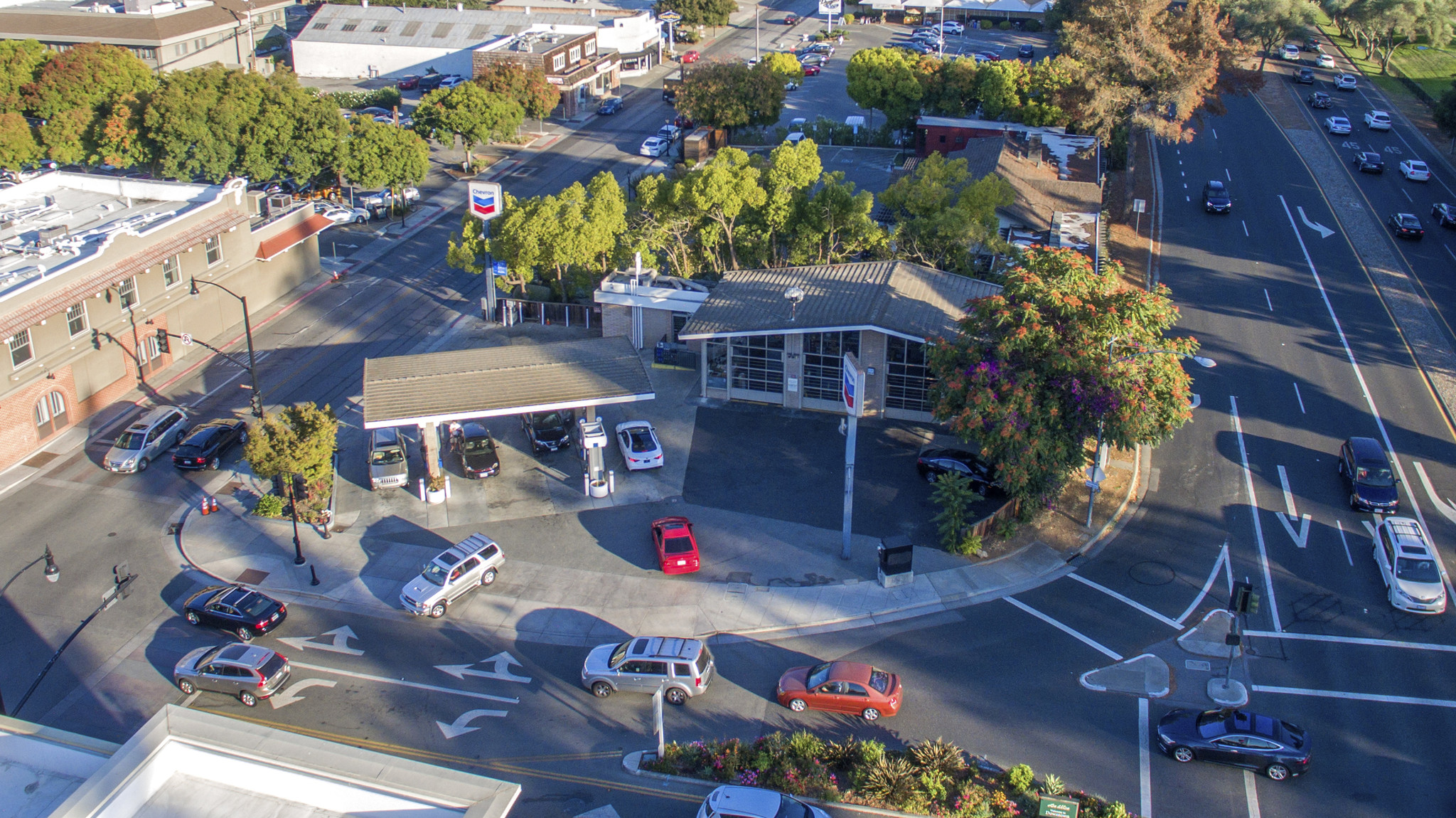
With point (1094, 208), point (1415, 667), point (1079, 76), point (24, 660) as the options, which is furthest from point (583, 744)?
point (1079, 76)

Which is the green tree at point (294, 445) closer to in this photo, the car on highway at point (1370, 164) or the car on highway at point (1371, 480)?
the car on highway at point (1371, 480)

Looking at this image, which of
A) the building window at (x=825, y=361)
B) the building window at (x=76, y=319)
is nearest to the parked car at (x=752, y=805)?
the building window at (x=825, y=361)

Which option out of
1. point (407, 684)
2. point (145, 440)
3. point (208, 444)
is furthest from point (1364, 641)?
point (145, 440)

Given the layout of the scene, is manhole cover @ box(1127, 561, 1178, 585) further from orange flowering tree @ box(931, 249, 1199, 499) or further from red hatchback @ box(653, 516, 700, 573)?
red hatchback @ box(653, 516, 700, 573)

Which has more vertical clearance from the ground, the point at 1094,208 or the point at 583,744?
the point at 1094,208

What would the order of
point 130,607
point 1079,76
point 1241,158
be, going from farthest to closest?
point 1241,158 < point 1079,76 < point 130,607

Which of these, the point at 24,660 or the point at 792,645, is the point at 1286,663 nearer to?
the point at 792,645
